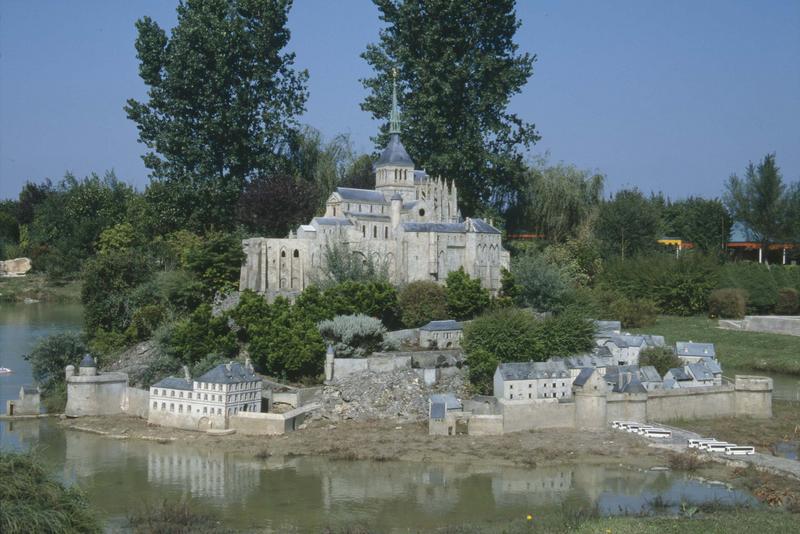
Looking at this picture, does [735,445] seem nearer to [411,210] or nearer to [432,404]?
[432,404]

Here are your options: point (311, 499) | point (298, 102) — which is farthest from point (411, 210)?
point (311, 499)

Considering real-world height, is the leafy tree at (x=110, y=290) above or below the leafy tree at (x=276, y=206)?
below

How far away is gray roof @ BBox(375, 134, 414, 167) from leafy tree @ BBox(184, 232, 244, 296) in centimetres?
719

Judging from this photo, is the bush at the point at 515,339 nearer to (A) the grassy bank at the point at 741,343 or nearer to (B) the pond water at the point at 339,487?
(B) the pond water at the point at 339,487

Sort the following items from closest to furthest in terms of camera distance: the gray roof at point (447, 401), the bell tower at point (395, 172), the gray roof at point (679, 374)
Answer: the gray roof at point (447, 401), the gray roof at point (679, 374), the bell tower at point (395, 172)

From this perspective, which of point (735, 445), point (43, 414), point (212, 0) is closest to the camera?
point (735, 445)

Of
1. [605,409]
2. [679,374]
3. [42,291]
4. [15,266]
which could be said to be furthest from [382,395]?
[15,266]

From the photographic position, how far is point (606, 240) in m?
54.3


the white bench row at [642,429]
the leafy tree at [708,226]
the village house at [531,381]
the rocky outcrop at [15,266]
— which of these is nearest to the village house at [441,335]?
the village house at [531,381]

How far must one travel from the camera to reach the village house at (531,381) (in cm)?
3156

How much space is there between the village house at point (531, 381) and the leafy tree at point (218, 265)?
12.1 metres

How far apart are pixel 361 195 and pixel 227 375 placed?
1289 cm

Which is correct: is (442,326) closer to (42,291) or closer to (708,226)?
(708,226)

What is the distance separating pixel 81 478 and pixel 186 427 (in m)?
5.03
